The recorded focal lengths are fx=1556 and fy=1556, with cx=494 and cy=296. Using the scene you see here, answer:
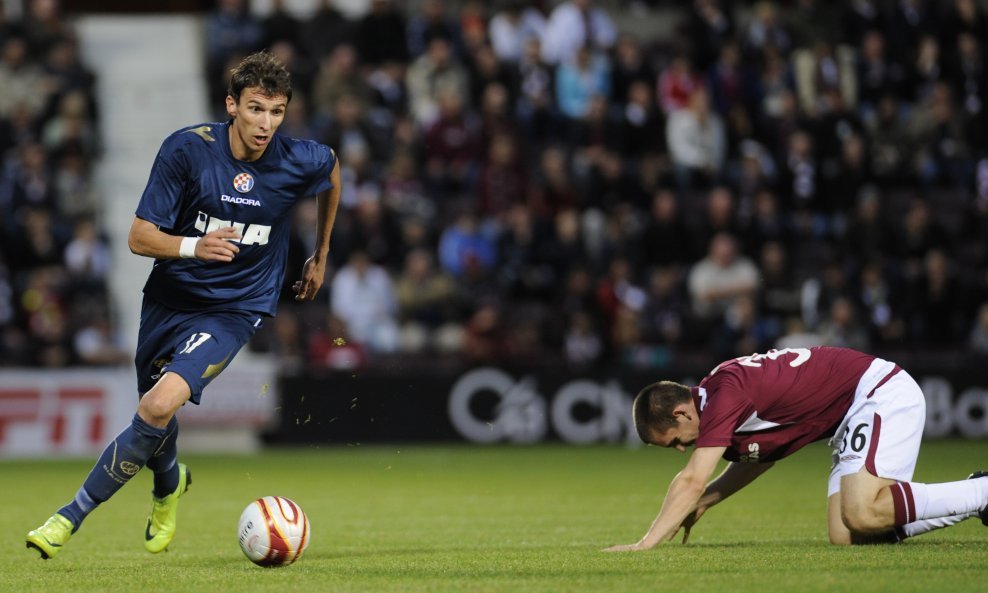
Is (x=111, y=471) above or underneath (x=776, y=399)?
underneath

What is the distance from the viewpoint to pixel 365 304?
18688mm

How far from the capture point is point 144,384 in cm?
876

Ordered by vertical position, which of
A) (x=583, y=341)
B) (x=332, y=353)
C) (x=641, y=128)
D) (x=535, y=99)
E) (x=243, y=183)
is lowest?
(x=332, y=353)

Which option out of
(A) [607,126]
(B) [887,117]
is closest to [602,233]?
(A) [607,126]

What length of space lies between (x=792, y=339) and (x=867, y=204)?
9.08ft

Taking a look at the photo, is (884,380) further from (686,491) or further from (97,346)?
(97,346)

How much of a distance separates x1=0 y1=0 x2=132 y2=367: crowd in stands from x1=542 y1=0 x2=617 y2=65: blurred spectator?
627 centimetres

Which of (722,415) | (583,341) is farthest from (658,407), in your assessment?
(583,341)

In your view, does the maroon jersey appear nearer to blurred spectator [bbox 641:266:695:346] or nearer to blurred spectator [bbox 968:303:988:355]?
blurred spectator [bbox 641:266:695:346]

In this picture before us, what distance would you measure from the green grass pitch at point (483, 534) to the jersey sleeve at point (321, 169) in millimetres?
2054

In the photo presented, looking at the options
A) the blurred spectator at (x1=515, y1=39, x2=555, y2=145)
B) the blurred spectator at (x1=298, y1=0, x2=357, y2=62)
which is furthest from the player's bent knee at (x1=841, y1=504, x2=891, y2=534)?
the blurred spectator at (x1=298, y1=0, x2=357, y2=62)

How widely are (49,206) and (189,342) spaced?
11.9 meters

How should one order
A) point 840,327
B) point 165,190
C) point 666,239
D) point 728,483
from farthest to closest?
point 666,239 → point 840,327 → point 728,483 → point 165,190

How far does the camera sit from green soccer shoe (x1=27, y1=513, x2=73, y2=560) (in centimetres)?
791
